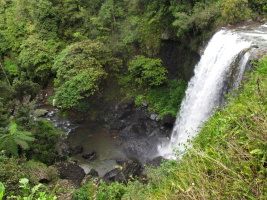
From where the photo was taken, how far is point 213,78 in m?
8.92

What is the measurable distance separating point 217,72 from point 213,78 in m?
0.36

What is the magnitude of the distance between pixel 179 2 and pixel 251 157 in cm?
1193

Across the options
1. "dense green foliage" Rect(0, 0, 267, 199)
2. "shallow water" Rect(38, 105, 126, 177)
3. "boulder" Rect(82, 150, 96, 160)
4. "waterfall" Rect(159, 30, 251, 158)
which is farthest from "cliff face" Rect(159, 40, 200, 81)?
"boulder" Rect(82, 150, 96, 160)

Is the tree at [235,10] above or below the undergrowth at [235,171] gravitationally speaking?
above

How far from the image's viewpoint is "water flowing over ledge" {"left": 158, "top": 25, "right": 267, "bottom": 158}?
773 cm

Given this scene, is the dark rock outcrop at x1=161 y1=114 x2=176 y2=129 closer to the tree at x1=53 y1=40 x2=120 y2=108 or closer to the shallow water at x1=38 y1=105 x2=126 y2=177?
the shallow water at x1=38 y1=105 x2=126 y2=177

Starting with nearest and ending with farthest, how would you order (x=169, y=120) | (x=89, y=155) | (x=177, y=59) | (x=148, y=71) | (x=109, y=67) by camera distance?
(x=89, y=155)
(x=169, y=120)
(x=148, y=71)
(x=177, y=59)
(x=109, y=67)

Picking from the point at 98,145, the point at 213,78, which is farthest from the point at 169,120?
the point at 98,145

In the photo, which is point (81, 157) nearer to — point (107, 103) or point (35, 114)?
point (35, 114)

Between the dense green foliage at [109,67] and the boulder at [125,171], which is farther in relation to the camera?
the boulder at [125,171]

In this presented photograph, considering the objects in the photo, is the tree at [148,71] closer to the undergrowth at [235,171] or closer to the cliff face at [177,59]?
the cliff face at [177,59]

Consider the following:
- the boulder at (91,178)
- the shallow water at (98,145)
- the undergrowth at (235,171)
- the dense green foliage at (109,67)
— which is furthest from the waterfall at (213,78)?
the undergrowth at (235,171)

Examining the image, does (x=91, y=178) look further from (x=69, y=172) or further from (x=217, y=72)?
(x=217, y=72)

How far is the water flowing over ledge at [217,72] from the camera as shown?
7.73m
